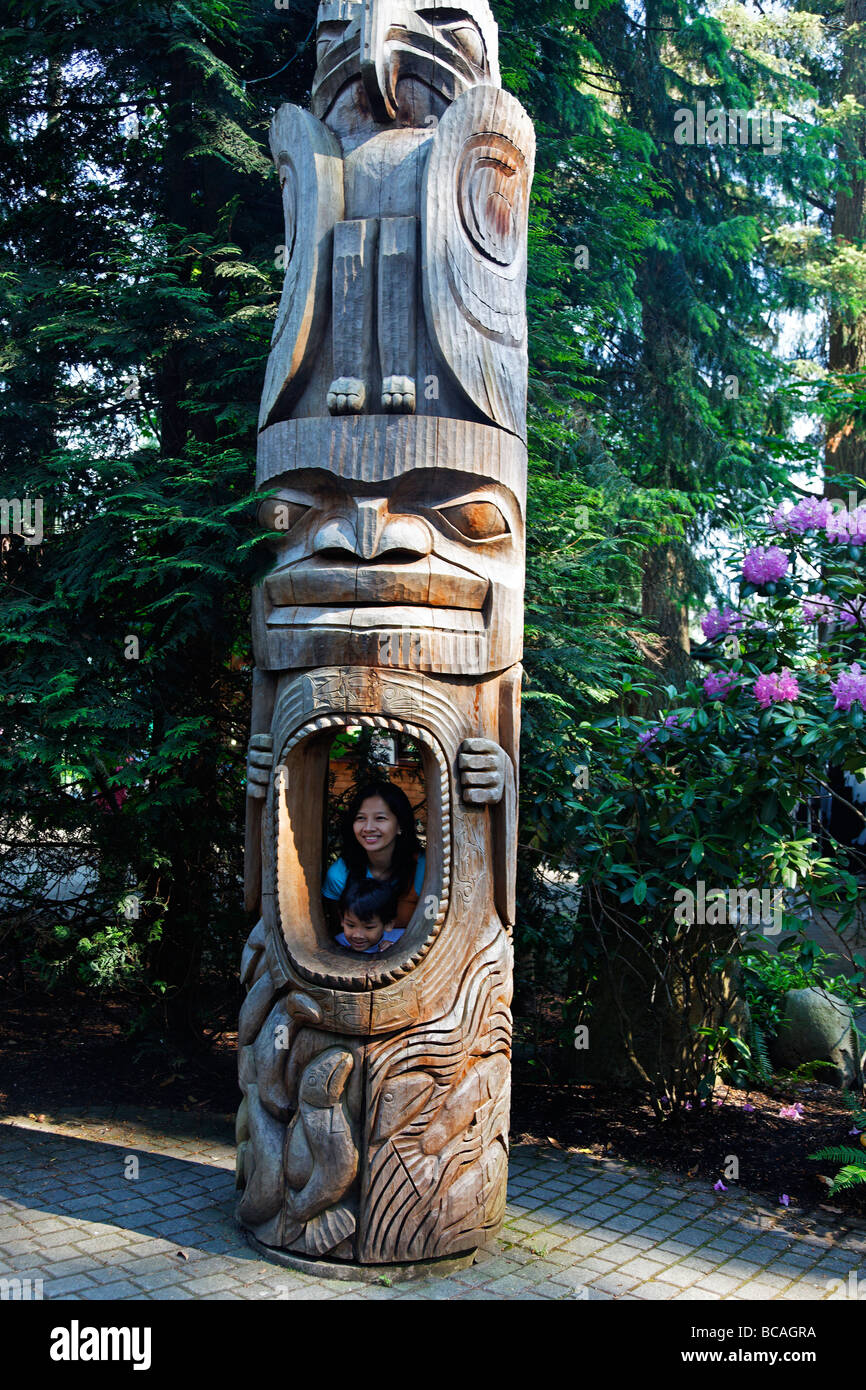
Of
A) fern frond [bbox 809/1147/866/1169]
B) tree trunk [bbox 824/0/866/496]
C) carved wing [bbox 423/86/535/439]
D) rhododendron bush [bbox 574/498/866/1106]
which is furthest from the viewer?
tree trunk [bbox 824/0/866/496]

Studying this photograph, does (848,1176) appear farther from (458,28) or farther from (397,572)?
(458,28)

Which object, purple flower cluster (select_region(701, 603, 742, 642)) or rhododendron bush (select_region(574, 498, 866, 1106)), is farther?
purple flower cluster (select_region(701, 603, 742, 642))

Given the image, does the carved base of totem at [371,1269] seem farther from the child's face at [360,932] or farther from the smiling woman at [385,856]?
the smiling woman at [385,856]

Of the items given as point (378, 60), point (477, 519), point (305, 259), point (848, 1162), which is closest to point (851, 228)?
A: point (378, 60)

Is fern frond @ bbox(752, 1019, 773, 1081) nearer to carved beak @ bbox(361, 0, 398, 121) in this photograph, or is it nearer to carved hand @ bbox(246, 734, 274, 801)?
carved hand @ bbox(246, 734, 274, 801)

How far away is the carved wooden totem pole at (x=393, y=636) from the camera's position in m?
4.05

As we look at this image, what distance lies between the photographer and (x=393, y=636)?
13.6 feet

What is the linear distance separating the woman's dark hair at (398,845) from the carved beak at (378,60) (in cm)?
305

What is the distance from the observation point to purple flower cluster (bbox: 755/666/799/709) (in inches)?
194

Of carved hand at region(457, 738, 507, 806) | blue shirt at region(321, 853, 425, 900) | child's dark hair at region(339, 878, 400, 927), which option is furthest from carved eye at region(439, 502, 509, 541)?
child's dark hair at region(339, 878, 400, 927)

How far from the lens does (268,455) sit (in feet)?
14.9

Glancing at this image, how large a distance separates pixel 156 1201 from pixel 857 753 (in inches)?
153

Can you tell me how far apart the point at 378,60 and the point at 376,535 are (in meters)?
2.16

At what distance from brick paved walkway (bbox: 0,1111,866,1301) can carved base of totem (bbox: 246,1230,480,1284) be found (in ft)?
0.11
